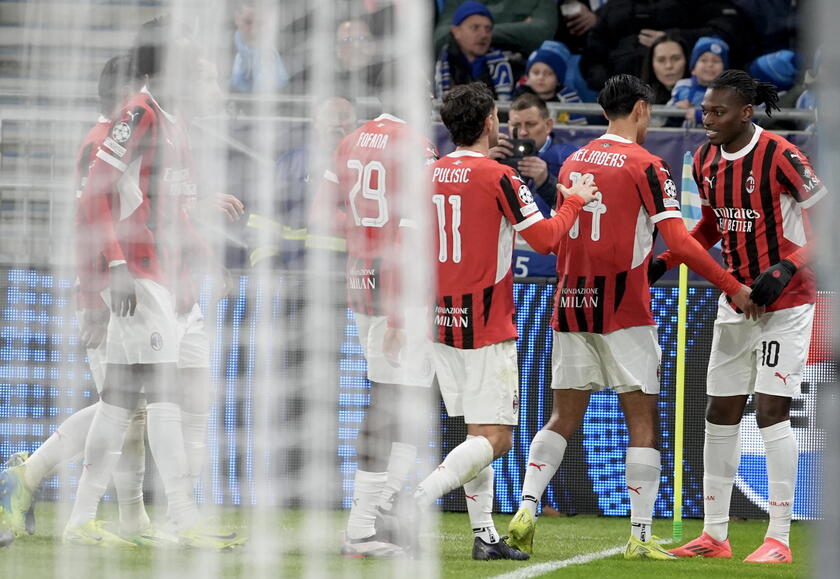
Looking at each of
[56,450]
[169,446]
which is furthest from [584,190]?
[56,450]

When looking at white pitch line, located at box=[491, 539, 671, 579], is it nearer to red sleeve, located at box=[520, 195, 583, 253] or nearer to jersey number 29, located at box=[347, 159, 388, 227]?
red sleeve, located at box=[520, 195, 583, 253]

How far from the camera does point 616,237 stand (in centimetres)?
525

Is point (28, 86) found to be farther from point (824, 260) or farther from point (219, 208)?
point (824, 260)

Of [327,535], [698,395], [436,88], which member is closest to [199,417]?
[327,535]

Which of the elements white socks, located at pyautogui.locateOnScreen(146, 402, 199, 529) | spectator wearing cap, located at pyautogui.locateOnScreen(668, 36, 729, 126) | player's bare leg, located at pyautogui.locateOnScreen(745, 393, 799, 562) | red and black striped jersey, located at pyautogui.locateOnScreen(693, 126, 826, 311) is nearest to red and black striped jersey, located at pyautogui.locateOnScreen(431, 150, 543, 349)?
red and black striped jersey, located at pyautogui.locateOnScreen(693, 126, 826, 311)

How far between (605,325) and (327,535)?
1.50 metres

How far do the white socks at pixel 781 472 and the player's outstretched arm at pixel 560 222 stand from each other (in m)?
1.28

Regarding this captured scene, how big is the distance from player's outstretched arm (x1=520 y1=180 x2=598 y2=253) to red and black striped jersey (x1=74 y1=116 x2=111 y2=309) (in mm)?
1641

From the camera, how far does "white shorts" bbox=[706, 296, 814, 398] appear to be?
5.22m

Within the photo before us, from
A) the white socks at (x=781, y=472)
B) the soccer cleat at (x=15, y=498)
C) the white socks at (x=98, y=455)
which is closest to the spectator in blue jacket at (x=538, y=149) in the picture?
the white socks at (x=781, y=472)

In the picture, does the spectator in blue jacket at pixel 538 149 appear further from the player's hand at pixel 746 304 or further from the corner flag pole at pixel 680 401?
the player's hand at pixel 746 304

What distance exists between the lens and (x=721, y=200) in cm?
541

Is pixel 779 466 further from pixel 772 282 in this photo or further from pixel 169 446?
pixel 169 446

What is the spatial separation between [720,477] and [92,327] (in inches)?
107
